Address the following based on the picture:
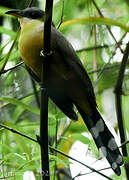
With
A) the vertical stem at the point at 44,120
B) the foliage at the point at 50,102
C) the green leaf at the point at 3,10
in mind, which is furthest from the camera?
the green leaf at the point at 3,10

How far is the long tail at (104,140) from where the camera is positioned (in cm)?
190

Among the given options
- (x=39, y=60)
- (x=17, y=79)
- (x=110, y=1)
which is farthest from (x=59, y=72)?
(x=110, y=1)

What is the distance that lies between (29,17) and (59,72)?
17.6 inches

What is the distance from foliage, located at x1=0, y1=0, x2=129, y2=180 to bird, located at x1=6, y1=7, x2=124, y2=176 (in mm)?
84

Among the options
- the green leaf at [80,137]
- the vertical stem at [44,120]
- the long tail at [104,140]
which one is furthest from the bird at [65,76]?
the vertical stem at [44,120]

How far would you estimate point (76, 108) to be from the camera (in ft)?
7.55

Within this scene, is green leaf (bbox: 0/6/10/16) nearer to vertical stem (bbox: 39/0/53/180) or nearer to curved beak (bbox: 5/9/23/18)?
curved beak (bbox: 5/9/23/18)

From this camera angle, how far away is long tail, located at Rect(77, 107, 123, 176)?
74.8 inches

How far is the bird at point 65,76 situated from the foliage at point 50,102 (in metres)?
0.08

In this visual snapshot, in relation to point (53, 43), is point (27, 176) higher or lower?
lower

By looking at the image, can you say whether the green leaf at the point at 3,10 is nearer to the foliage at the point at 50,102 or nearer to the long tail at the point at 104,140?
the foliage at the point at 50,102

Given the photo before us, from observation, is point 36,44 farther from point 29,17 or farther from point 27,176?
point 27,176

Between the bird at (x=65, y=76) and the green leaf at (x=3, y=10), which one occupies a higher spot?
the green leaf at (x=3, y=10)

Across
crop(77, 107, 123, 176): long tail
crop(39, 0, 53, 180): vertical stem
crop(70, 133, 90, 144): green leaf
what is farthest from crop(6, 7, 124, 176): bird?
crop(39, 0, 53, 180): vertical stem
